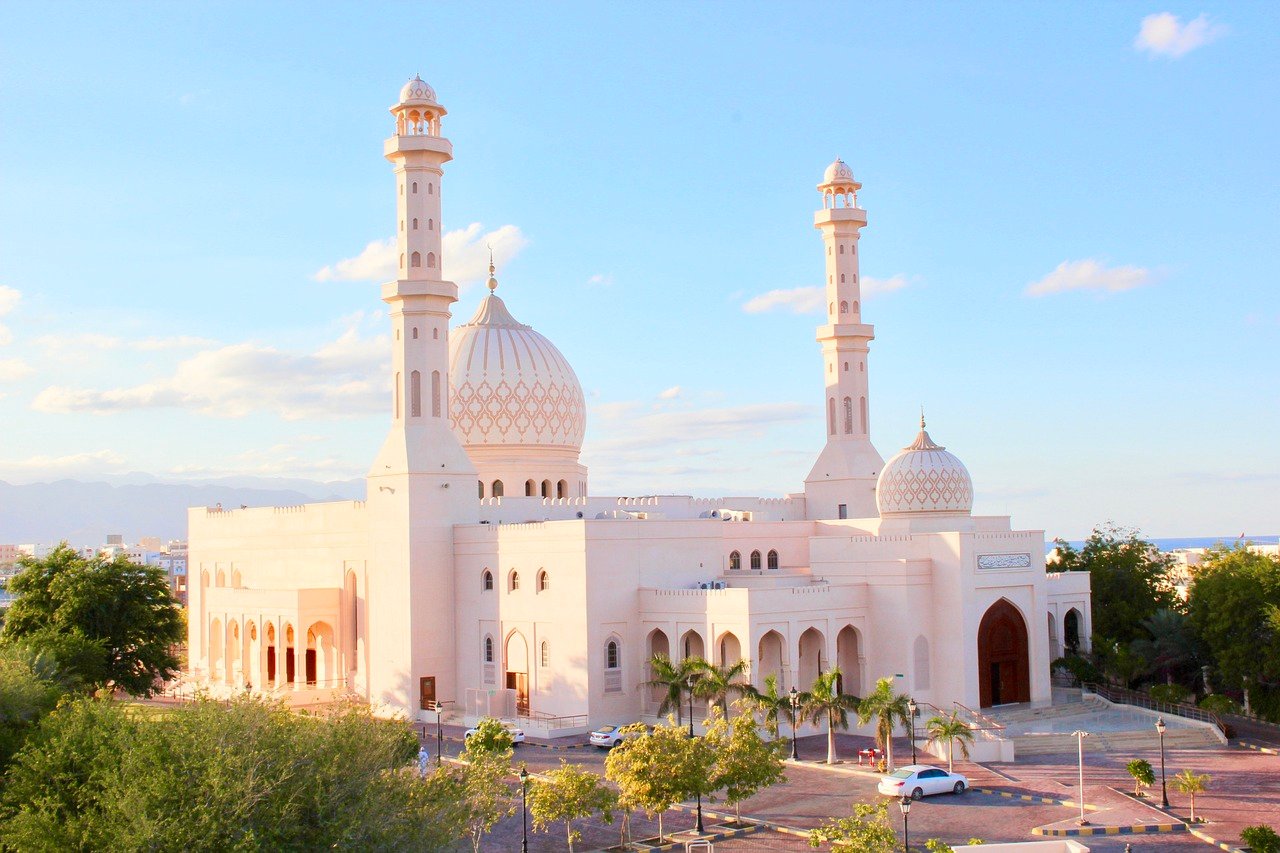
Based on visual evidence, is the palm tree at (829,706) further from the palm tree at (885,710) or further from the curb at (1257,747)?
the curb at (1257,747)

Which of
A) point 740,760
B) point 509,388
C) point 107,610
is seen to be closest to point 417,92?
point 509,388

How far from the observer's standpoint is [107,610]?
Answer: 44.1 meters

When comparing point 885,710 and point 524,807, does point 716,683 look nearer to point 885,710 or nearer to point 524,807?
point 885,710

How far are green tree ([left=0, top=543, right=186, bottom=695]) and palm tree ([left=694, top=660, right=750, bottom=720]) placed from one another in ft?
62.3

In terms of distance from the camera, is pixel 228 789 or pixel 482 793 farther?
pixel 482 793

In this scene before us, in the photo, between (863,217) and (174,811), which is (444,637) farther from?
(174,811)

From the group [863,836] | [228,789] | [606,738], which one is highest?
[228,789]

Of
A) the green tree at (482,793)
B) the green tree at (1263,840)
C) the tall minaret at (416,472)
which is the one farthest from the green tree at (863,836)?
the tall minaret at (416,472)

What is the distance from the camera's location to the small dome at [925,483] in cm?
4275

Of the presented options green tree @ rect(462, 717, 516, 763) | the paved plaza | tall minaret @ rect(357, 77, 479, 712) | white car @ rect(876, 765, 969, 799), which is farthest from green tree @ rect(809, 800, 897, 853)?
tall minaret @ rect(357, 77, 479, 712)

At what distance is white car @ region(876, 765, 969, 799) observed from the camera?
1168 inches

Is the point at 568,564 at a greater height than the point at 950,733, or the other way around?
the point at 568,564

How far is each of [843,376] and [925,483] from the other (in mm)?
8988

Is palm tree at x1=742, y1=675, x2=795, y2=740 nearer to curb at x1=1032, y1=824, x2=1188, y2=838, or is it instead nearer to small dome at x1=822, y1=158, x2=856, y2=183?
curb at x1=1032, y1=824, x2=1188, y2=838
